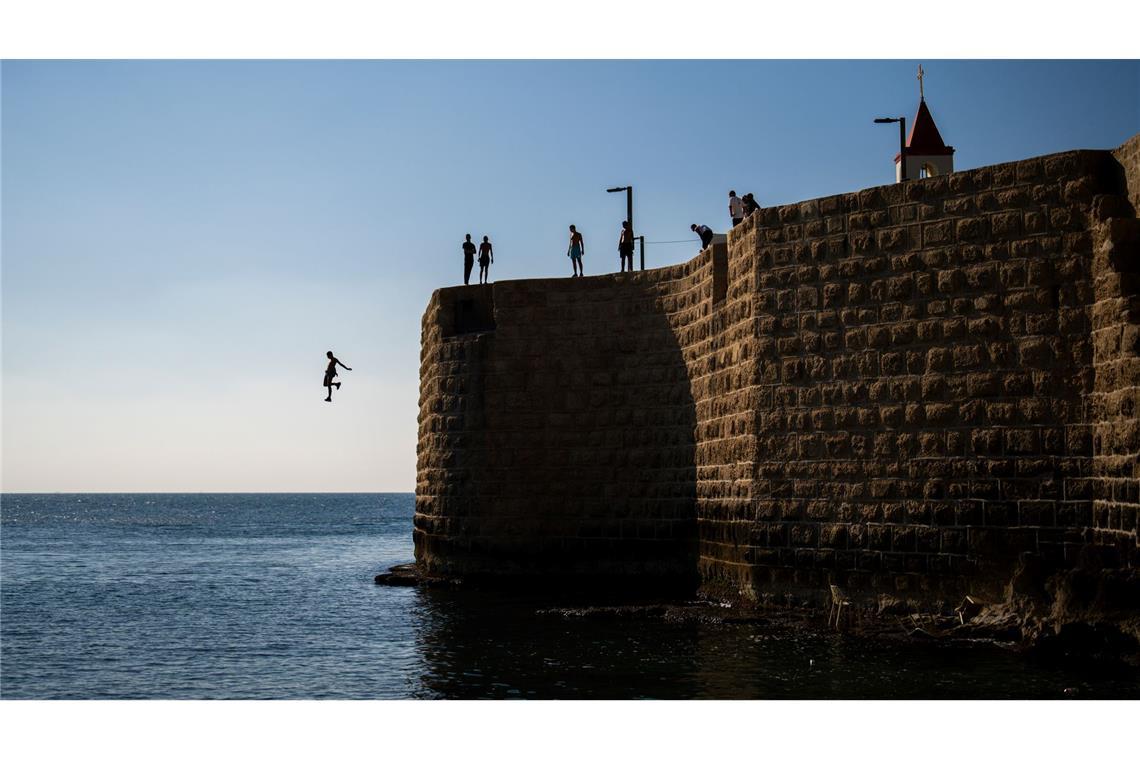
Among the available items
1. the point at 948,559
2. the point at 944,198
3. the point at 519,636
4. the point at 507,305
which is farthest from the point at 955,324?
the point at 507,305

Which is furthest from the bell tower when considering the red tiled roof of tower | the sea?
the sea

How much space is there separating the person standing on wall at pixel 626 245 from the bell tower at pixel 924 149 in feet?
27.3

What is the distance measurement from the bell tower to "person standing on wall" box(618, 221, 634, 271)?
27.3ft

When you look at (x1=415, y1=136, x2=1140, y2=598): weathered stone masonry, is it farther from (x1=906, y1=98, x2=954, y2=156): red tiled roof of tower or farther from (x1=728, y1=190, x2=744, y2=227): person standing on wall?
(x1=906, y1=98, x2=954, y2=156): red tiled roof of tower

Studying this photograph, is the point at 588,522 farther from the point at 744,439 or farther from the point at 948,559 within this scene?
the point at 948,559

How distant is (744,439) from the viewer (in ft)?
61.6

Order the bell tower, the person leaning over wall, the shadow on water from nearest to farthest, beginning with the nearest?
the shadow on water, the person leaning over wall, the bell tower

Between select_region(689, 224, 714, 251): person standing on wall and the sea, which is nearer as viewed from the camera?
the sea

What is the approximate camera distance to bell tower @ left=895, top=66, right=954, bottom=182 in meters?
30.5

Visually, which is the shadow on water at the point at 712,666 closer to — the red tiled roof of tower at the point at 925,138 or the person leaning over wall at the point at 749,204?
the person leaning over wall at the point at 749,204

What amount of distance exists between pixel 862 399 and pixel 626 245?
9940 mm

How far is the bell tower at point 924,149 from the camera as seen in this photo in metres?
30.5

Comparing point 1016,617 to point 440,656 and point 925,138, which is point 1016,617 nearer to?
point 440,656

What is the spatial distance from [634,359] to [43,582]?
19992mm
